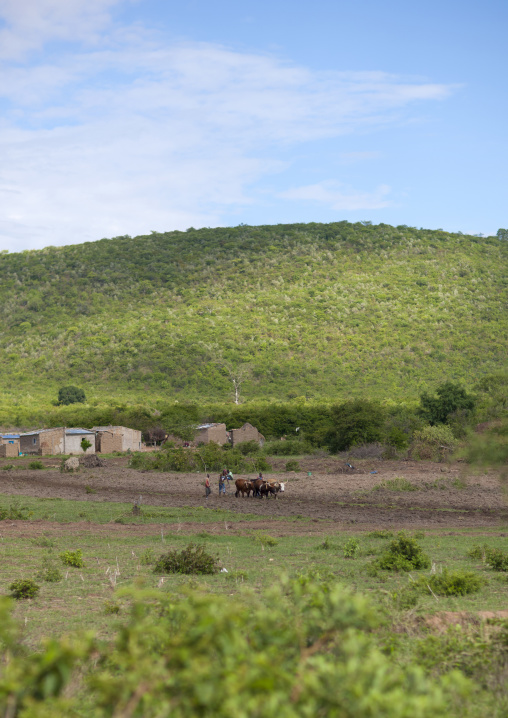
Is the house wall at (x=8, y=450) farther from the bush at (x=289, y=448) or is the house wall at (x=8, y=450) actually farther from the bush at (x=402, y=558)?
the bush at (x=402, y=558)

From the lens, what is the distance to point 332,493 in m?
31.8

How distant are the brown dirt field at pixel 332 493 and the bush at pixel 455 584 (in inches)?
378

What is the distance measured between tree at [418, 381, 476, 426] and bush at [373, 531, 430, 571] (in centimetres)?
3571

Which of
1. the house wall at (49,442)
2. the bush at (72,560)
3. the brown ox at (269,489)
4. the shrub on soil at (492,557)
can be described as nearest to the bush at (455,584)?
the shrub on soil at (492,557)

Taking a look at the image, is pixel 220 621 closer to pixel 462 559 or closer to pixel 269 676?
pixel 269 676

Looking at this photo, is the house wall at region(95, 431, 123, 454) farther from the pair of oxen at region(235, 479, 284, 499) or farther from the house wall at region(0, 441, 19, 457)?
the pair of oxen at region(235, 479, 284, 499)

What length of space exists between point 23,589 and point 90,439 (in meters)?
48.4

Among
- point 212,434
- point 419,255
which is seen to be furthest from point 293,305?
point 212,434

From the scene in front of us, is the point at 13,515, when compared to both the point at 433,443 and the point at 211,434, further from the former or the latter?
the point at 211,434

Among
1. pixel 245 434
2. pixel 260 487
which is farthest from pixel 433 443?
pixel 245 434

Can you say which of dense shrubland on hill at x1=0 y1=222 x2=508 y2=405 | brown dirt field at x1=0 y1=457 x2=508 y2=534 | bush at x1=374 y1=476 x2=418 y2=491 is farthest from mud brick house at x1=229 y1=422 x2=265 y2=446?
bush at x1=374 y1=476 x2=418 y2=491

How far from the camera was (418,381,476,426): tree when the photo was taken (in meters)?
49.5

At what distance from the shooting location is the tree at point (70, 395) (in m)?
77.9

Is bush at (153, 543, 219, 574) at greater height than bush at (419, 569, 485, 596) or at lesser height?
lesser
